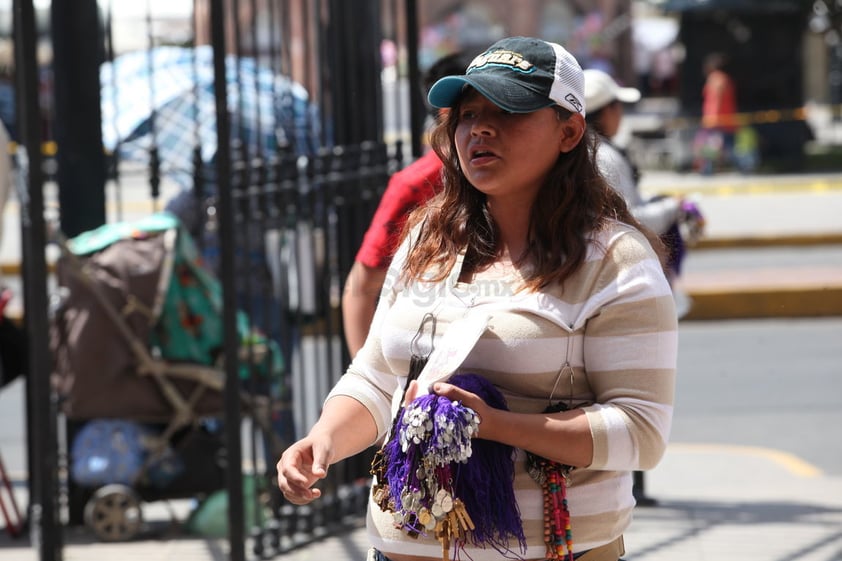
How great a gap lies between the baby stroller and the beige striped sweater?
3.09 m

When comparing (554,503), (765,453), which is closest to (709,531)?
(765,453)

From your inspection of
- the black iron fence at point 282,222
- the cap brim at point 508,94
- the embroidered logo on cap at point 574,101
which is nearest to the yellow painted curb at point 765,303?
the black iron fence at point 282,222

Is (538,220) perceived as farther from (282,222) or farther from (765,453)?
(765,453)

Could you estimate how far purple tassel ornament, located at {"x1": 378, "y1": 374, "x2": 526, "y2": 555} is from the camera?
2428mm

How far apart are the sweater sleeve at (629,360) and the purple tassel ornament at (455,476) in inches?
6.6

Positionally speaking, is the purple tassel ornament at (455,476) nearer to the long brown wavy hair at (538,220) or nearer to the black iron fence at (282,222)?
the long brown wavy hair at (538,220)

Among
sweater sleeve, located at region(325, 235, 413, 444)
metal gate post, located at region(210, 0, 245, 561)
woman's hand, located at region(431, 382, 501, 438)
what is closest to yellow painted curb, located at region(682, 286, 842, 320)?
metal gate post, located at region(210, 0, 245, 561)

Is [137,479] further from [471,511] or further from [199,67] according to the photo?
[471,511]

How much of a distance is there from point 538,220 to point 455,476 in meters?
0.49

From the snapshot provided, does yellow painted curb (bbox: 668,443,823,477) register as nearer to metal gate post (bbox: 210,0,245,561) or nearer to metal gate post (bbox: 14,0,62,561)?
metal gate post (bbox: 210,0,245,561)

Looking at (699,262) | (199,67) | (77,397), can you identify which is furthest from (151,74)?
(699,262)

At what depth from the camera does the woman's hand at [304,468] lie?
260 centimetres

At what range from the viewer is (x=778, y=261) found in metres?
14.3

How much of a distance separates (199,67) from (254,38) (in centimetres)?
141
